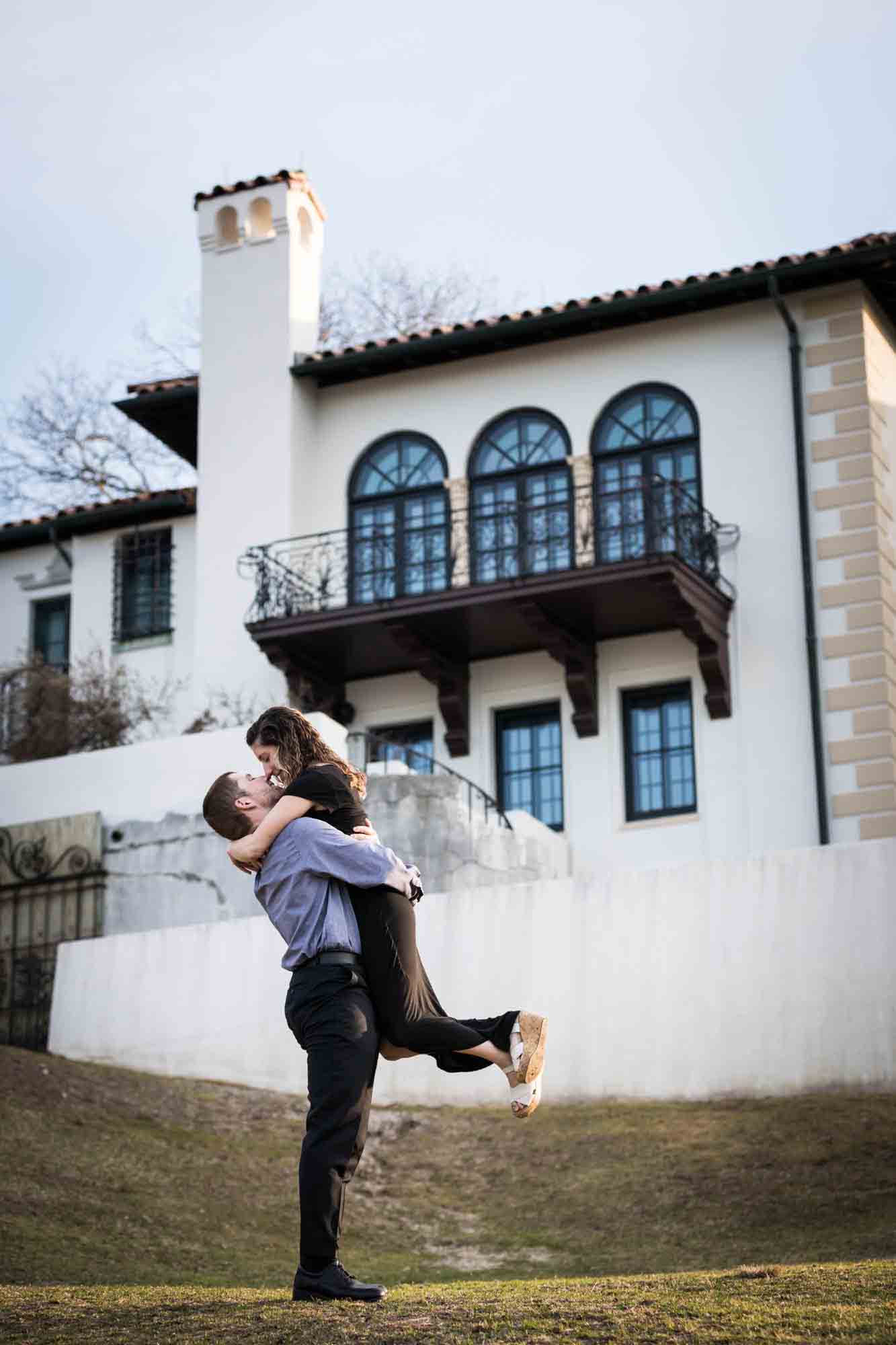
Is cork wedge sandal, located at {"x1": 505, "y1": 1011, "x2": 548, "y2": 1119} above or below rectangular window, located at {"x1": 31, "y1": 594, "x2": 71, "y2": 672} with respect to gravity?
below

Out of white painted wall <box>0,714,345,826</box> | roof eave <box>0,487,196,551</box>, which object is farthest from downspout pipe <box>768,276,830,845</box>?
roof eave <box>0,487,196,551</box>

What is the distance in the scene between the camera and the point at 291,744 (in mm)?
7984

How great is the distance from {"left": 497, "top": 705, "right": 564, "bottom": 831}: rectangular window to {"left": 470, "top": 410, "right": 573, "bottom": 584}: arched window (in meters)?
1.83

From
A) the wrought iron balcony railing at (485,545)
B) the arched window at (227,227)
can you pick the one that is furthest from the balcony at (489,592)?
the arched window at (227,227)

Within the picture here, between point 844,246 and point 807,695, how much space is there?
5.24 metres

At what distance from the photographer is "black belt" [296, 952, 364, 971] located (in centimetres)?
758

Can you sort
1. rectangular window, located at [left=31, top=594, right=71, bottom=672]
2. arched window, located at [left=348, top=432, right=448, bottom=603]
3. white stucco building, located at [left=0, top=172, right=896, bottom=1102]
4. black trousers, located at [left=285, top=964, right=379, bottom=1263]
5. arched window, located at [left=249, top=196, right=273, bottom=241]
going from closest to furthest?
black trousers, located at [left=285, top=964, right=379, bottom=1263] < white stucco building, located at [left=0, top=172, right=896, bottom=1102] < arched window, located at [left=348, top=432, right=448, bottom=603] < arched window, located at [left=249, top=196, right=273, bottom=241] < rectangular window, located at [left=31, top=594, right=71, bottom=672]

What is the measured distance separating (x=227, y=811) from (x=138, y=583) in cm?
2135

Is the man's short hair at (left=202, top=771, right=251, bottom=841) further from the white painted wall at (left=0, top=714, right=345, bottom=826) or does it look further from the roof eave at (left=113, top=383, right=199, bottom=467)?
the roof eave at (left=113, top=383, right=199, bottom=467)

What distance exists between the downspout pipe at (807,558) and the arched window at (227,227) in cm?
764

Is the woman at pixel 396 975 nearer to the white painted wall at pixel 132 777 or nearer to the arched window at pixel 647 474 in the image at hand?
the white painted wall at pixel 132 777

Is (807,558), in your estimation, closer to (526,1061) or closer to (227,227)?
(227,227)

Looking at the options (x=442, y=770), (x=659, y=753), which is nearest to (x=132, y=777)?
(x=442, y=770)

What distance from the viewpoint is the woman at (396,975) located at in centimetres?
752
